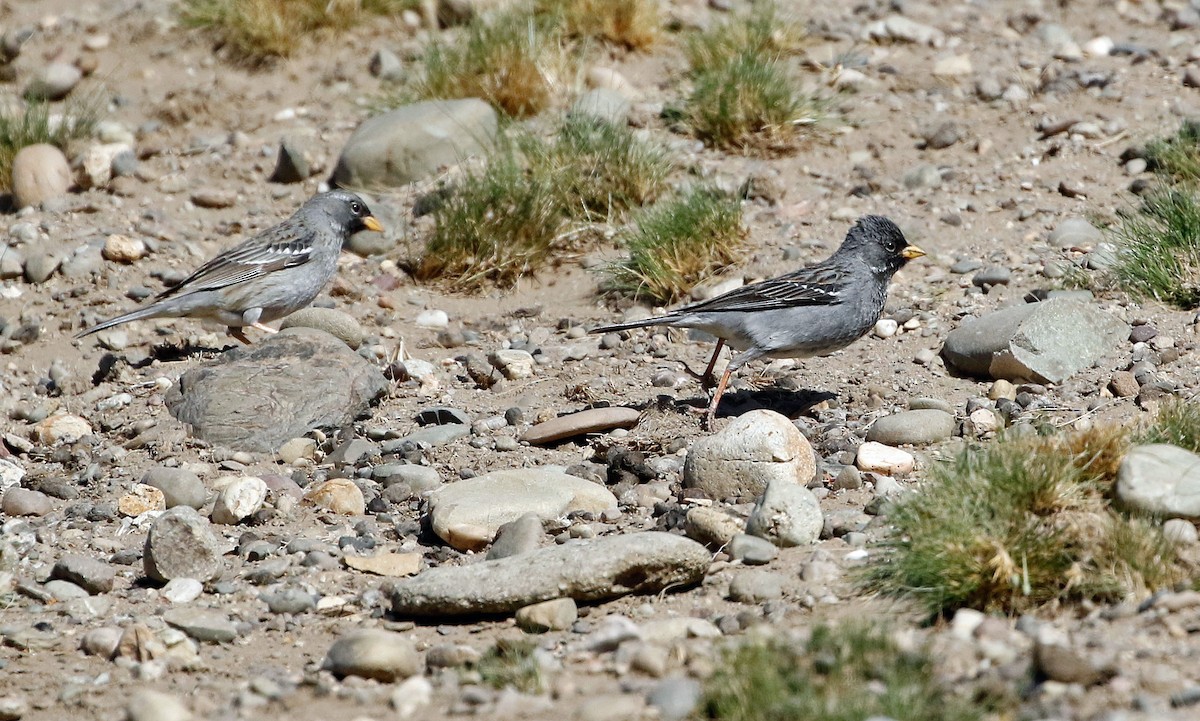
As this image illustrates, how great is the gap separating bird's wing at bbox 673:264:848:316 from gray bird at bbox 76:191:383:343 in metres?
2.64

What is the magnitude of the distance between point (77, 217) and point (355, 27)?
3.00 meters

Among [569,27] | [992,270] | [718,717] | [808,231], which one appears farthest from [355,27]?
[718,717]

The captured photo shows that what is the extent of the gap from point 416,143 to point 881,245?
153 inches

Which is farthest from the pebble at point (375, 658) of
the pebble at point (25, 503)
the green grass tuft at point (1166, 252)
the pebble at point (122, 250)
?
the pebble at point (122, 250)

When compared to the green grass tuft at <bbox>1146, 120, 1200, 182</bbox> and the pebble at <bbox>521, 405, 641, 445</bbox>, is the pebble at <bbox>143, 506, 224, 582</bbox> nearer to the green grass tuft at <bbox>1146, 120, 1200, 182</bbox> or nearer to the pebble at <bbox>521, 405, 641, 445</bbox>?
the pebble at <bbox>521, 405, 641, 445</bbox>

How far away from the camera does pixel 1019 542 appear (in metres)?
4.80

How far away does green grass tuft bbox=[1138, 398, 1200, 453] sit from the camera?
5516 mm

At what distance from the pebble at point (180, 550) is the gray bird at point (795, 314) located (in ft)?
8.06

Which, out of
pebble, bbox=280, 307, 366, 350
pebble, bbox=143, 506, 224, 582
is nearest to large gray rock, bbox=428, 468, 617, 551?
pebble, bbox=143, 506, 224, 582

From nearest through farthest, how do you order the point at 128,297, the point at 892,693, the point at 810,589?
1. the point at 892,693
2. the point at 810,589
3. the point at 128,297

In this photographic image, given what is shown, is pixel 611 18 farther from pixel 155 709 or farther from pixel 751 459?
pixel 155 709

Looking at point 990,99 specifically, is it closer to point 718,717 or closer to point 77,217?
point 77,217

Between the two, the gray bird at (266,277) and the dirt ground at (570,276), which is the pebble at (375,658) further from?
the gray bird at (266,277)

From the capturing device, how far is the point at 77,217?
10156mm
